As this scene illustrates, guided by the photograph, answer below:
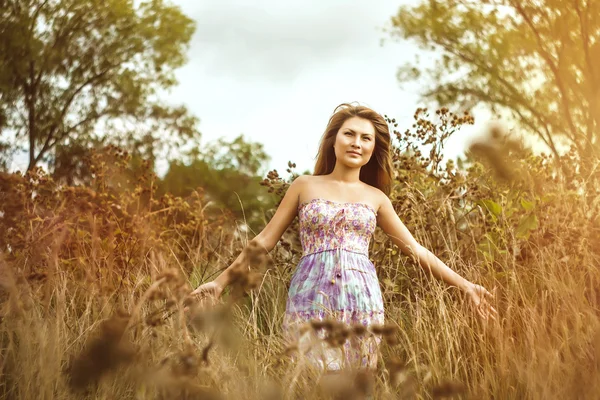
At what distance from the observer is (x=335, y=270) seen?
3621mm

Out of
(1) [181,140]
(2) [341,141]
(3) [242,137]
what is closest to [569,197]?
(2) [341,141]

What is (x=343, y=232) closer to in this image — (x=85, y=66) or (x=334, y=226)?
(x=334, y=226)

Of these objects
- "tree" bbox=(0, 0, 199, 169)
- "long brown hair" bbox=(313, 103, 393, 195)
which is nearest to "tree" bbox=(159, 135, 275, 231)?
"tree" bbox=(0, 0, 199, 169)

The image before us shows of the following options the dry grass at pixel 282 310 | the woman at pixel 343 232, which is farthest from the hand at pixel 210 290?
the dry grass at pixel 282 310

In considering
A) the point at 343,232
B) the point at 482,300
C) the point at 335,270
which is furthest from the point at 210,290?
the point at 482,300

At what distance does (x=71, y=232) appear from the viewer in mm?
5371

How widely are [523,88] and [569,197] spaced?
14806 millimetres

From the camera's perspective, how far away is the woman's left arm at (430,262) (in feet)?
11.8

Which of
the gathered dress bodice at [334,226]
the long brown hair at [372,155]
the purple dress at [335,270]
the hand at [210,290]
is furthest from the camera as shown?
the long brown hair at [372,155]

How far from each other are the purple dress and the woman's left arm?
15 centimetres

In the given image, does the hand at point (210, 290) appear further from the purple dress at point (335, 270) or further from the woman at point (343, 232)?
the purple dress at point (335, 270)

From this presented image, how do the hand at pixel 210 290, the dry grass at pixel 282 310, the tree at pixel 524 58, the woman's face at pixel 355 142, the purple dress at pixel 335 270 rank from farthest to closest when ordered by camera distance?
the tree at pixel 524 58, the woman's face at pixel 355 142, the purple dress at pixel 335 270, the hand at pixel 210 290, the dry grass at pixel 282 310

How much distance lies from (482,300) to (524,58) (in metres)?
16.1

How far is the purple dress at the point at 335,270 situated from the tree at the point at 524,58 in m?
12.0
